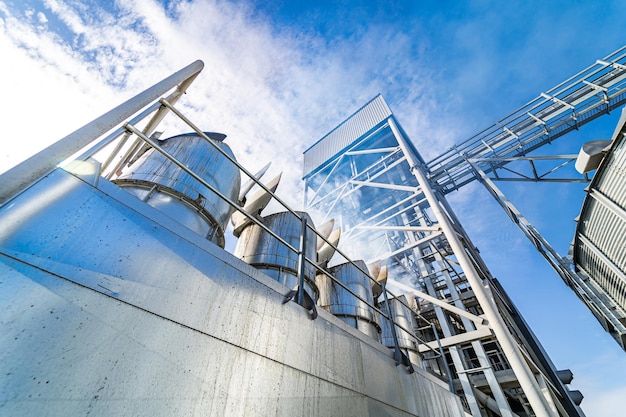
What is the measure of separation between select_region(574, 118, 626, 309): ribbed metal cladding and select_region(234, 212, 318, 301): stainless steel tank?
22.2ft

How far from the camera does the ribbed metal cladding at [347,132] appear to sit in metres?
17.4

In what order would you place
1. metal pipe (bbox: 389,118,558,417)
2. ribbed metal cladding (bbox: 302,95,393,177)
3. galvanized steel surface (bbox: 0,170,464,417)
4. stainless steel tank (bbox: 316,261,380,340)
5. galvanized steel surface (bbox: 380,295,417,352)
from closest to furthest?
galvanized steel surface (bbox: 0,170,464,417) < metal pipe (bbox: 389,118,558,417) < stainless steel tank (bbox: 316,261,380,340) < galvanized steel surface (bbox: 380,295,417,352) < ribbed metal cladding (bbox: 302,95,393,177)

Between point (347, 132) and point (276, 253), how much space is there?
640 inches

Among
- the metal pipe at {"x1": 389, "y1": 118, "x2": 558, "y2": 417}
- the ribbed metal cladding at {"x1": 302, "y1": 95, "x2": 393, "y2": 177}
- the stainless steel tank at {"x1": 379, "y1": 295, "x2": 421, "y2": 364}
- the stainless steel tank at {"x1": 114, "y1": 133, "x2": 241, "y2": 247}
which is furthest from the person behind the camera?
the ribbed metal cladding at {"x1": 302, "y1": 95, "x2": 393, "y2": 177}

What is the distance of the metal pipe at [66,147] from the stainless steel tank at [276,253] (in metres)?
2.68

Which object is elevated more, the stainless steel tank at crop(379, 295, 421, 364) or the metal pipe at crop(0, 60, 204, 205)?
the stainless steel tank at crop(379, 295, 421, 364)

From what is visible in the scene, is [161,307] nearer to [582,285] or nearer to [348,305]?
[348,305]

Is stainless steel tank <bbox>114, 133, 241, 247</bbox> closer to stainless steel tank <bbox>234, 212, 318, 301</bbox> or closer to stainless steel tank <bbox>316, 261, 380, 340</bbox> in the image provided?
stainless steel tank <bbox>234, 212, 318, 301</bbox>

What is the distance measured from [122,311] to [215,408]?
34.9 inches

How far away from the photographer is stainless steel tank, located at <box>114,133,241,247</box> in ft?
10.5

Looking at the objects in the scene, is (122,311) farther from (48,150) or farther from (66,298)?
(48,150)

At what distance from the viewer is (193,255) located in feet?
7.19

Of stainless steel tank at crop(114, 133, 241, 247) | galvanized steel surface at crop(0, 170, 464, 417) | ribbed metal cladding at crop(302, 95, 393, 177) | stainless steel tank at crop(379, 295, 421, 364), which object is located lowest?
galvanized steel surface at crop(0, 170, 464, 417)

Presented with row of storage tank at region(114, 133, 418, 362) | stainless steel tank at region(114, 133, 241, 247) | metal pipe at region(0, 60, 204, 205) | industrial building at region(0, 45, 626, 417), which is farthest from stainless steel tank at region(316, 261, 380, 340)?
metal pipe at region(0, 60, 204, 205)
